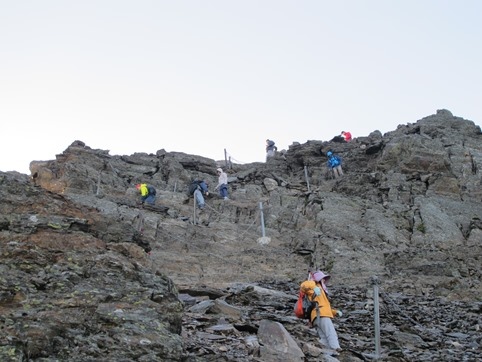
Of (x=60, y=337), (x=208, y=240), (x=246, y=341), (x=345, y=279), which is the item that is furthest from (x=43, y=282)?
(x=208, y=240)

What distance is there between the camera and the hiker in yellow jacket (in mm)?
12500

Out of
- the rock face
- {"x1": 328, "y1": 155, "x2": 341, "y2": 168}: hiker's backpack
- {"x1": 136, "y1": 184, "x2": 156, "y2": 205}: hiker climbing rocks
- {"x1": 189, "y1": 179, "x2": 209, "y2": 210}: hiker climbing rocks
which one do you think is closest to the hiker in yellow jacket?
the rock face

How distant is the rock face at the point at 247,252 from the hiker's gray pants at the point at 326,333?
0.25 meters

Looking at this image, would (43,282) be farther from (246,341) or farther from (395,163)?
(395,163)

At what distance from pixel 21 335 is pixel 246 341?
459cm

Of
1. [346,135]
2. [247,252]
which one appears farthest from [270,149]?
[247,252]

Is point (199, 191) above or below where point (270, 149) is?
below

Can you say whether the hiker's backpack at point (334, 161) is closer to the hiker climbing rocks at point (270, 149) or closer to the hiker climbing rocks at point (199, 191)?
the hiker climbing rocks at point (270, 149)

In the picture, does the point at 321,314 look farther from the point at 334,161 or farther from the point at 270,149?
the point at 270,149

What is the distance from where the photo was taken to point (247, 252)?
78.7 feet

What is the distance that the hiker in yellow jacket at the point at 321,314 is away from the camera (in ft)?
41.0

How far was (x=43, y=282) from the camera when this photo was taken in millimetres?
9438

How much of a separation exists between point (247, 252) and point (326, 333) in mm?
11520

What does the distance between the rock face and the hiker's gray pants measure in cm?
25
